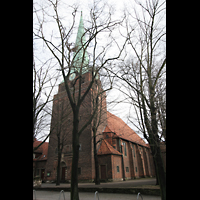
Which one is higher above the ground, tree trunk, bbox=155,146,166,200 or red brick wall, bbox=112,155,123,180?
tree trunk, bbox=155,146,166,200

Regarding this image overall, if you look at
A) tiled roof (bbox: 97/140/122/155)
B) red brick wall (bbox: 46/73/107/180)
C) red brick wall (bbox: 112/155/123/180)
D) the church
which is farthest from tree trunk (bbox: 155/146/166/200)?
red brick wall (bbox: 112/155/123/180)

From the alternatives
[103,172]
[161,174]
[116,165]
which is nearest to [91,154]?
[103,172]

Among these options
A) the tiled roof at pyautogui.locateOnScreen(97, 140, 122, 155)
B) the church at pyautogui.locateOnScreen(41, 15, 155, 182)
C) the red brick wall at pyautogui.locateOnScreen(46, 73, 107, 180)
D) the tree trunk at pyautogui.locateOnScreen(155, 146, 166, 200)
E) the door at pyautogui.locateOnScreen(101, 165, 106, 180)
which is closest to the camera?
the tree trunk at pyautogui.locateOnScreen(155, 146, 166, 200)

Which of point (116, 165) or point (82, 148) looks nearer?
point (116, 165)

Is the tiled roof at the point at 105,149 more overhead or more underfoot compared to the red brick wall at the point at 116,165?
more overhead

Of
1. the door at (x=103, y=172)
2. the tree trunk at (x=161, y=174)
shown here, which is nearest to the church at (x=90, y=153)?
the door at (x=103, y=172)

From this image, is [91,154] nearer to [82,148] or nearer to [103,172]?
[82,148]

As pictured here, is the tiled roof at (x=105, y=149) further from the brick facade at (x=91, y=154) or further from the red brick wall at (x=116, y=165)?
the red brick wall at (x=116, y=165)

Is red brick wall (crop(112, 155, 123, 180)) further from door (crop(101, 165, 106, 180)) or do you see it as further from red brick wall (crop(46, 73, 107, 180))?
red brick wall (crop(46, 73, 107, 180))

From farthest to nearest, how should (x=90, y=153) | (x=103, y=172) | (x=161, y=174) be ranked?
1. (x=90, y=153)
2. (x=103, y=172)
3. (x=161, y=174)
